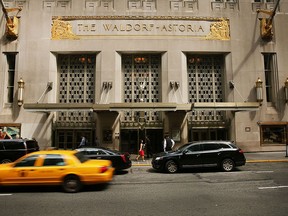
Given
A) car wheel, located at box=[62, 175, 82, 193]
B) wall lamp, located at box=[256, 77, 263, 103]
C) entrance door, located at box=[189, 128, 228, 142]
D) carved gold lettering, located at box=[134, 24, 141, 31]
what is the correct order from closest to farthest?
1. car wheel, located at box=[62, 175, 82, 193]
2. wall lamp, located at box=[256, 77, 263, 103]
3. entrance door, located at box=[189, 128, 228, 142]
4. carved gold lettering, located at box=[134, 24, 141, 31]

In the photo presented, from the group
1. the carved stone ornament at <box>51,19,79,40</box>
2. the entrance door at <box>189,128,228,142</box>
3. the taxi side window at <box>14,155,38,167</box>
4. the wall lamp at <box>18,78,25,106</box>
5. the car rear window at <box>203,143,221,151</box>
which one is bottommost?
the taxi side window at <box>14,155,38,167</box>

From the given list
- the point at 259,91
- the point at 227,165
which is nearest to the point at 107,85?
the point at 227,165

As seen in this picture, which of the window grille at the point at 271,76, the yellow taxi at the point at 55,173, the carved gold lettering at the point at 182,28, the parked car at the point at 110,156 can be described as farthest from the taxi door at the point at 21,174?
the window grille at the point at 271,76

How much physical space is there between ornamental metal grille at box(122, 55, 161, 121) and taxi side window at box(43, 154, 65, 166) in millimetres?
12217

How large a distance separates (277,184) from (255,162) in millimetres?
6913

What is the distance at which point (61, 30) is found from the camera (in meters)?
21.6

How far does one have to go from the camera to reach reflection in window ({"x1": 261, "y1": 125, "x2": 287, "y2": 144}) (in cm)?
2152

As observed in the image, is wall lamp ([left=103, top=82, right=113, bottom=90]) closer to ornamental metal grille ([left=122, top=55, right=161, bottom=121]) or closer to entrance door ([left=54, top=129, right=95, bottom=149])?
ornamental metal grille ([left=122, top=55, right=161, bottom=121])

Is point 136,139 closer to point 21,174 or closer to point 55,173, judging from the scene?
point 55,173

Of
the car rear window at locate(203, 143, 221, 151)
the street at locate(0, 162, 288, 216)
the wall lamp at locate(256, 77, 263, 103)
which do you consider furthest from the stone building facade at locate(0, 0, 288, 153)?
the street at locate(0, 162, 288, 216)

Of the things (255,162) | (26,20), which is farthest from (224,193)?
(26,20)

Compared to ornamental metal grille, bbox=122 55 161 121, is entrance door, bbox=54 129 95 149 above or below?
below

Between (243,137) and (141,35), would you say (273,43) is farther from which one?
(141,35)

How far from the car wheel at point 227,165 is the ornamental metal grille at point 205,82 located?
8.51 m
